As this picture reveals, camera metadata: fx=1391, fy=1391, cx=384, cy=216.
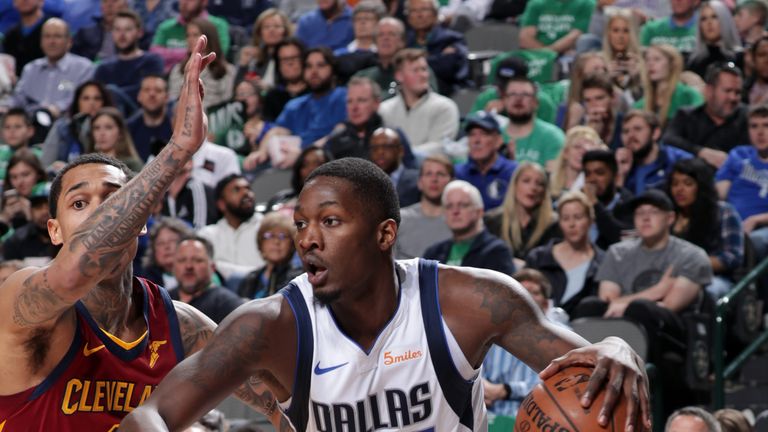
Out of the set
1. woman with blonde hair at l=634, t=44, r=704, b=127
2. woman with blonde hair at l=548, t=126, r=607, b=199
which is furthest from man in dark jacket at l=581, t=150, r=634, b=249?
woman with blonde hair at l=634, t=44, r=704, b=127

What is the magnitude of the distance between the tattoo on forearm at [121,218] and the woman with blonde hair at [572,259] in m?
4.92

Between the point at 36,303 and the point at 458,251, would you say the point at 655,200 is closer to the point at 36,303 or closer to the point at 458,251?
the point at 458,251

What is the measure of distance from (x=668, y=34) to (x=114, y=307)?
8.14m

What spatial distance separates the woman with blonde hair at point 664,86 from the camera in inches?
401

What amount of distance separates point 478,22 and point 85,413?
9786 mm

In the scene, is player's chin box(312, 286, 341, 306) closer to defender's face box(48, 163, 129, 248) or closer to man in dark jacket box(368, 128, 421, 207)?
defender's face box(48, 163, 129, 248)

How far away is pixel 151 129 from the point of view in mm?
11219

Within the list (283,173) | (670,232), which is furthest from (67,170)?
(283,173)

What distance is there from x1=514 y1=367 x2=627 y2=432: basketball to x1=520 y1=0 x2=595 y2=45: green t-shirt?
350 inches

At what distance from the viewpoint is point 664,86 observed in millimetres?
10266

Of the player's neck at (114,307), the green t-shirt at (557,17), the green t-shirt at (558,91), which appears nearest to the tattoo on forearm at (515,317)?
the player's neck at (114,307)

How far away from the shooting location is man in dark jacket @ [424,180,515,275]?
826cm

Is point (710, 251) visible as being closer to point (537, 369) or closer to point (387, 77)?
point (387, 77)

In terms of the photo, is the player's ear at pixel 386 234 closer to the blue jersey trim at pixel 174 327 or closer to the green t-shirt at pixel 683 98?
the blue jersey trim at pixel 174 327
